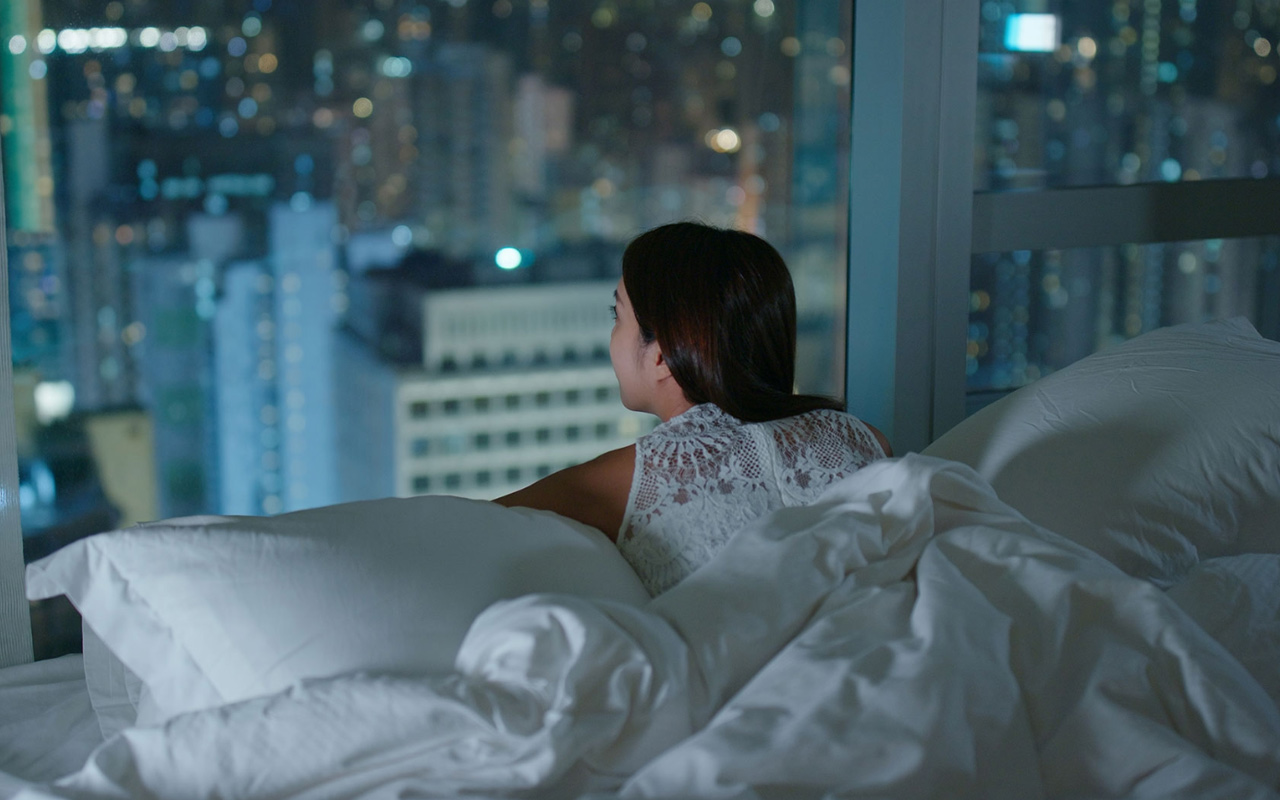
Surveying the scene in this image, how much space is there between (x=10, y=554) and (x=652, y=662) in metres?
1.03

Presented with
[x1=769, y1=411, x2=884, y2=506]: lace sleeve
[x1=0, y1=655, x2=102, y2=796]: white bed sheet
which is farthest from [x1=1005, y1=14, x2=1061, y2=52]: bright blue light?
[x1=0, y1=655, x2=102, y2=796]: white bed sheet

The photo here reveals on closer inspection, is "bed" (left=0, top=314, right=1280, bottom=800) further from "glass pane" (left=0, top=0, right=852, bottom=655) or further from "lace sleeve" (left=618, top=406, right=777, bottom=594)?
"glass pane" (left=0, top=0, right=852, bottom=655)

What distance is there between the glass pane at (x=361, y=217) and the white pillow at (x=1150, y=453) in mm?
673

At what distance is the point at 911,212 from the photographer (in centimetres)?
204

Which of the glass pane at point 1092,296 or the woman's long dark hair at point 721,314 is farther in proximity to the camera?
the glass pane at point 1092,296

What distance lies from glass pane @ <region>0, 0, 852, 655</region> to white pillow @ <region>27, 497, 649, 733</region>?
67 cm

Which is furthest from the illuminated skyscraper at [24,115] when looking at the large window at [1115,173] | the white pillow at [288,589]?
the large window at [1115,173]

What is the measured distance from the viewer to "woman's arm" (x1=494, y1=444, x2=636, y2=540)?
4.61 feet

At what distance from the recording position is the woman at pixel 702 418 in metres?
1.36

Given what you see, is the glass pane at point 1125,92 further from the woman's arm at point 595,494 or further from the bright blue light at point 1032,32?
the woman's arm at point 595,494

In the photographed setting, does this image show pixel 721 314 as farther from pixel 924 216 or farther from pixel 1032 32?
pixel 1032 32

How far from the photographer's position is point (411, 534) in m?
1.13

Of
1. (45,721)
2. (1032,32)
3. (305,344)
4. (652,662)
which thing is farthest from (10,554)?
(1032,32)

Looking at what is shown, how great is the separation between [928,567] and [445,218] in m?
1.43
